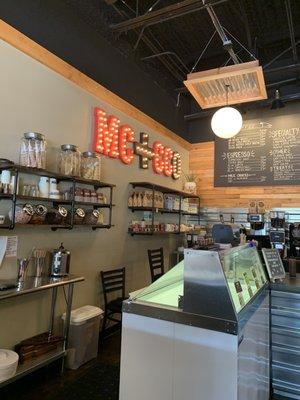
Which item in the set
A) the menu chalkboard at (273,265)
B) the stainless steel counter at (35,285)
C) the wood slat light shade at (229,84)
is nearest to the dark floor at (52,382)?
the stainless steel counter at (35,285)

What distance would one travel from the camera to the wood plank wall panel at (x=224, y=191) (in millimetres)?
5602

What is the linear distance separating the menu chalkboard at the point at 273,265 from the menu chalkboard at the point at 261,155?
9.94 feet

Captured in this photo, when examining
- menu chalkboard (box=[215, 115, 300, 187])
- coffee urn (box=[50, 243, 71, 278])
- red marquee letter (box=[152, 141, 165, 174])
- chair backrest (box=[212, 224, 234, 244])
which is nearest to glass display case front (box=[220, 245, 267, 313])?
chair backrest (box=[212, 224, 234, 244])

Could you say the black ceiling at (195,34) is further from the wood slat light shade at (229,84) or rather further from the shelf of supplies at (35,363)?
the shelf of supplies at (35,363)

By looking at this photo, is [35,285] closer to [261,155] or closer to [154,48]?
[154,48]

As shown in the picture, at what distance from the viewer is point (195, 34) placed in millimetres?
4770

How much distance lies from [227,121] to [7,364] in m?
3.61

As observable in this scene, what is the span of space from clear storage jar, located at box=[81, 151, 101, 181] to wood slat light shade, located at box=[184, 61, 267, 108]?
1496 millimetres

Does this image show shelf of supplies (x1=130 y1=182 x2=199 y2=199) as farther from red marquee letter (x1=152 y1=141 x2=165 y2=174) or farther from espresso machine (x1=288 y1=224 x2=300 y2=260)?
espresso machine (x1=288 y1=224 x2=300 y2=260)

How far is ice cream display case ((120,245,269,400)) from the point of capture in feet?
5.36

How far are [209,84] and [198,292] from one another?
3033 millimetres

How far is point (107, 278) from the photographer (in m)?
3.92

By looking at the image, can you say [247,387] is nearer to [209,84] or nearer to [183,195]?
[209,84]

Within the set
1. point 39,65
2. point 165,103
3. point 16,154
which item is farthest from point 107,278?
point 165,103
